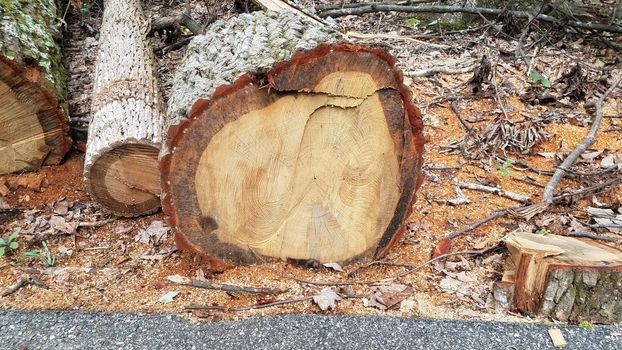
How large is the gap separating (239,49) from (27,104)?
5.90 ft

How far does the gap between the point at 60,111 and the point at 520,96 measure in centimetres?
397

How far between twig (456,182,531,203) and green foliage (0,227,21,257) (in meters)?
2.89

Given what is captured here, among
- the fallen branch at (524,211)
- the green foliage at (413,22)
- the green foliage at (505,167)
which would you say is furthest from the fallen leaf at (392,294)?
the green foliage at (413,22)

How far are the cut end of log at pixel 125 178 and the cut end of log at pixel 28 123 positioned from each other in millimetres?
830

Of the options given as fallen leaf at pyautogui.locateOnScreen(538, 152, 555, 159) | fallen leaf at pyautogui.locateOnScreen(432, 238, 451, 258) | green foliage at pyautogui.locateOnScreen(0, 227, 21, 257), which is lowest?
green foliage at pyautogui.locateOnScreen(0, 227, 21, 257)

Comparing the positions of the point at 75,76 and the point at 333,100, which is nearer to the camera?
the point at 333,100

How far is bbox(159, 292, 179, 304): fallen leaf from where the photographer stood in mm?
2611

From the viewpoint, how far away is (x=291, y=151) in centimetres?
260

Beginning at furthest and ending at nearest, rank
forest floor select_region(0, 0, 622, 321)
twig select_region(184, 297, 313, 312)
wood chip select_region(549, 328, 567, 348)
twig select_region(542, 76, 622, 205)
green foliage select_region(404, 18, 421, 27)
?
1. green foliage select_region(404, 18, 421, 27)
2. twig select_region(542, 76, 622, 205)
3. forest floor select_region(0, 0, 622, 321)
4. twig select_region(184, 297, 313, 312)
5. wood chip select_region(549, 328, 567, 348)

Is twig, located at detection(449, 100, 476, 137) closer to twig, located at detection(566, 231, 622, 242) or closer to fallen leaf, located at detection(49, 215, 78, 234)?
twig, located at detection(566, 231, 622, 242)

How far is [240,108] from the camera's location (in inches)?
96.4

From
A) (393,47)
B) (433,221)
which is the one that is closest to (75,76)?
(393,47)

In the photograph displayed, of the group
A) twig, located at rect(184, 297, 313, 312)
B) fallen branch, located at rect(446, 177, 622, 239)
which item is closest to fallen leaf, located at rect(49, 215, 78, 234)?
twig, located at rect(184, 297, 313, 312)

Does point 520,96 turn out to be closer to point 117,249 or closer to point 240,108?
point 240,108
